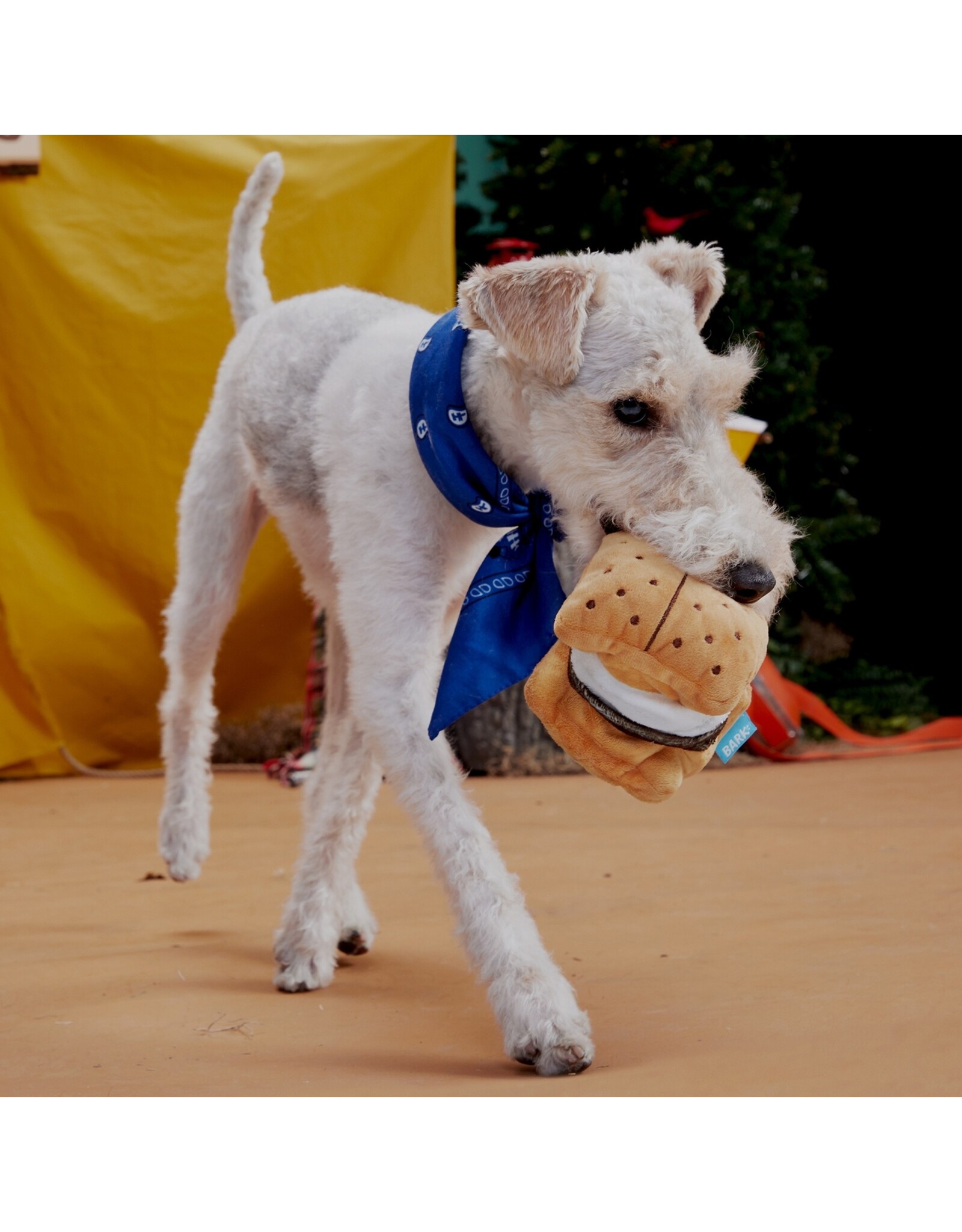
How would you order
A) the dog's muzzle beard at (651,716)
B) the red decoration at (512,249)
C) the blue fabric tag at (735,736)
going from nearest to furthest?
the dog's muzzle beard at (651,716) < the blue fabric tag at (735,736) < the red decoration at (512,249)

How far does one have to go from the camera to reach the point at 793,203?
6.03 metres

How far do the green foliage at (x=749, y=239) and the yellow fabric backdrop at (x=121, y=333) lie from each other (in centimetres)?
51

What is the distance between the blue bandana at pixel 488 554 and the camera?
2357 mm

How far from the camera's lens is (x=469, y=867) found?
7.31 feet

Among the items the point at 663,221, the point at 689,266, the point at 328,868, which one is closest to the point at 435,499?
the point at 689,266

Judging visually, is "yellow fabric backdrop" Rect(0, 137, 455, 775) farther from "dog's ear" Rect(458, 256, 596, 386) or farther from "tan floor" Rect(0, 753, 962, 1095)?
"dog's ear" Rect(458, 256, 596, 386)

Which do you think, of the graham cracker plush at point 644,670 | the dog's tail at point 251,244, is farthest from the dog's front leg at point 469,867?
the dog's tail at point 251,244

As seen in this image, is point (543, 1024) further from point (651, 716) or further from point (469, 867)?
point (651, 716)

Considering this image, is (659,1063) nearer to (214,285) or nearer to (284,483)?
(284,483)

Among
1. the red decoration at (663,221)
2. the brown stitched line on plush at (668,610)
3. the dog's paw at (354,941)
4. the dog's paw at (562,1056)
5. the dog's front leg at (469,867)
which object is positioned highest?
the brown stitched line on plush at (668,610)

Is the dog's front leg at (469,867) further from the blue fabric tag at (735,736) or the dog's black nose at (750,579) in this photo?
the dog's black nose at (750,579)

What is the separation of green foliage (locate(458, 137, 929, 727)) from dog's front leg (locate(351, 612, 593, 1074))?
3578 mm

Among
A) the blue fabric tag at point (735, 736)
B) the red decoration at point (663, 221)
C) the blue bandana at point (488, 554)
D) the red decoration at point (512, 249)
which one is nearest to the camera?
the blue fabric tag at point (735, 736)

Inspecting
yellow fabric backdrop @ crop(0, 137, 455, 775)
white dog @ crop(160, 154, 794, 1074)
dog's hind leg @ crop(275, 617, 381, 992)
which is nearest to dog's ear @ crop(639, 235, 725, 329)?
white dog @ crop(160, 154, 794, 1074)
